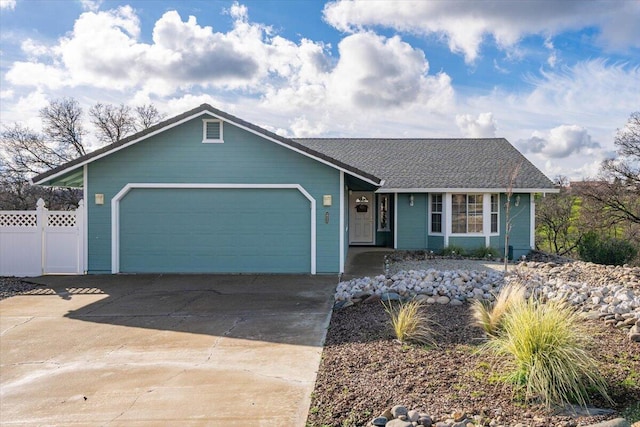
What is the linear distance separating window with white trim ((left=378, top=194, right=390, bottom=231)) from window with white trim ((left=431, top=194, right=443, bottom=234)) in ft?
6.55

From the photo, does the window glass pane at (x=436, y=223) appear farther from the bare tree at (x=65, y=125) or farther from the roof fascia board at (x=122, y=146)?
the bare tree at (x=65, y=125)

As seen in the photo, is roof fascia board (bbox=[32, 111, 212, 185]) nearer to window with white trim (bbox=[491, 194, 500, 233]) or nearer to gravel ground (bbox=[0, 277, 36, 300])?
gravel ground (bbox=[0, 277, 36, 300])

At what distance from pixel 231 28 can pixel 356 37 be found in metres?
3.68

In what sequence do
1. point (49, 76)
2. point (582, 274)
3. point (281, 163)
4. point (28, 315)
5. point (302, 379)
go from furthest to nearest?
point (49, 76), point (281, 163), point (582, 274), point (28, 315), point (302, 379)

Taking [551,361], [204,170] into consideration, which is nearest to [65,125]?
[204,170]

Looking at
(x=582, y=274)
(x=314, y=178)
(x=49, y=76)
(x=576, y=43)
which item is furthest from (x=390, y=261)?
(x=49, y=76)

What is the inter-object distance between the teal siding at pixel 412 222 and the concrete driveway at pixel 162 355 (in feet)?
26.0

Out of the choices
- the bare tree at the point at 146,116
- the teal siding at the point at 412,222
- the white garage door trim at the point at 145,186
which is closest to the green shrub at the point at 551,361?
the white garage door trim at the point at 145,186

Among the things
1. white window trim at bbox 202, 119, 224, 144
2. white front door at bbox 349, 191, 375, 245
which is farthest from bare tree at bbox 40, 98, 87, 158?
white window trim at bbox 202, 119, 224, 144

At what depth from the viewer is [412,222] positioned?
16531 mm

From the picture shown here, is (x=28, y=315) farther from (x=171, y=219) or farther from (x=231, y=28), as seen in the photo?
(x=231, y=28)

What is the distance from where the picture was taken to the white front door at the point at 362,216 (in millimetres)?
17766

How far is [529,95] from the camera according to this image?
46.6 ft

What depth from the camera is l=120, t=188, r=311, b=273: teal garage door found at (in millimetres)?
11172
